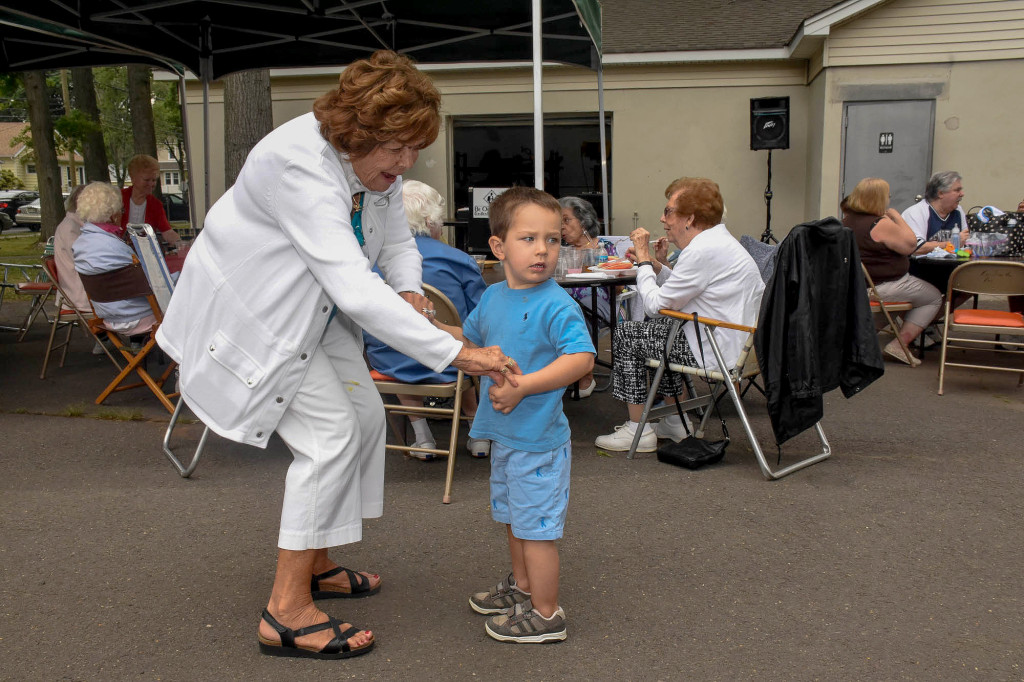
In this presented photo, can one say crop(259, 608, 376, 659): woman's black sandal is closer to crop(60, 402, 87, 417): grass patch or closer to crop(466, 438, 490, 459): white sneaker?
crop(466, 438, 490, 459): white sneaker

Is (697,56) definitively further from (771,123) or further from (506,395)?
(506,395)

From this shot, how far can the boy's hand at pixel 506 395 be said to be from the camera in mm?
2369

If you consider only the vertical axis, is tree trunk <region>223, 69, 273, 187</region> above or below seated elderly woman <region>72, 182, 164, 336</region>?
above

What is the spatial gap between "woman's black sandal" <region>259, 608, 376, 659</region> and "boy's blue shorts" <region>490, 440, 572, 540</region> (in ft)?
2.01

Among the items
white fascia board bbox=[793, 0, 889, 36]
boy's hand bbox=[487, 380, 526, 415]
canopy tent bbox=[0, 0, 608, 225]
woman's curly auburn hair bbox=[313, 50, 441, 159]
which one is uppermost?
white fascia board bbox=[793, 0, 889, 36]

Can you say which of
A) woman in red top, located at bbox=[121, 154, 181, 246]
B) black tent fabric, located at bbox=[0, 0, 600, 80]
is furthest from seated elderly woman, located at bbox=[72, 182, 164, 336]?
black tent fabric, located at bbox=[0, 0, 600, 80]

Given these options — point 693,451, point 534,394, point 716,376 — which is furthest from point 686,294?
point 534,394

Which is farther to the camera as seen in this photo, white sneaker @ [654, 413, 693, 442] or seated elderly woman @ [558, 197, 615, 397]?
Result: seated elderly woman @ [558, 197, 615, 397]

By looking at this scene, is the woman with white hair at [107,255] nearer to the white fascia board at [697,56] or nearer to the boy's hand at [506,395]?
the boy's hand at [506,395]

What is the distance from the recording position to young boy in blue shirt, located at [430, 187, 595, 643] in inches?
99.8

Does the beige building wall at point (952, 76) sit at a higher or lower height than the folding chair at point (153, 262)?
higher

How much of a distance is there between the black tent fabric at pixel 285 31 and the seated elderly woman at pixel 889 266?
8.48 feet

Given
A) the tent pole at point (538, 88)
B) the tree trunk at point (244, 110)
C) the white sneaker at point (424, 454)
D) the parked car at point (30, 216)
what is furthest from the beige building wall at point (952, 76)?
the parked car at point (30, 216)

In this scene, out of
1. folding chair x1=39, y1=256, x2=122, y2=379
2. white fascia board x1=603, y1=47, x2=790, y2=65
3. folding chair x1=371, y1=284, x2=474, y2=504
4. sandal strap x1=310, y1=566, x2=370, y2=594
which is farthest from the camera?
white fascia board x1=603, y1=47, x2=790, y2=65
